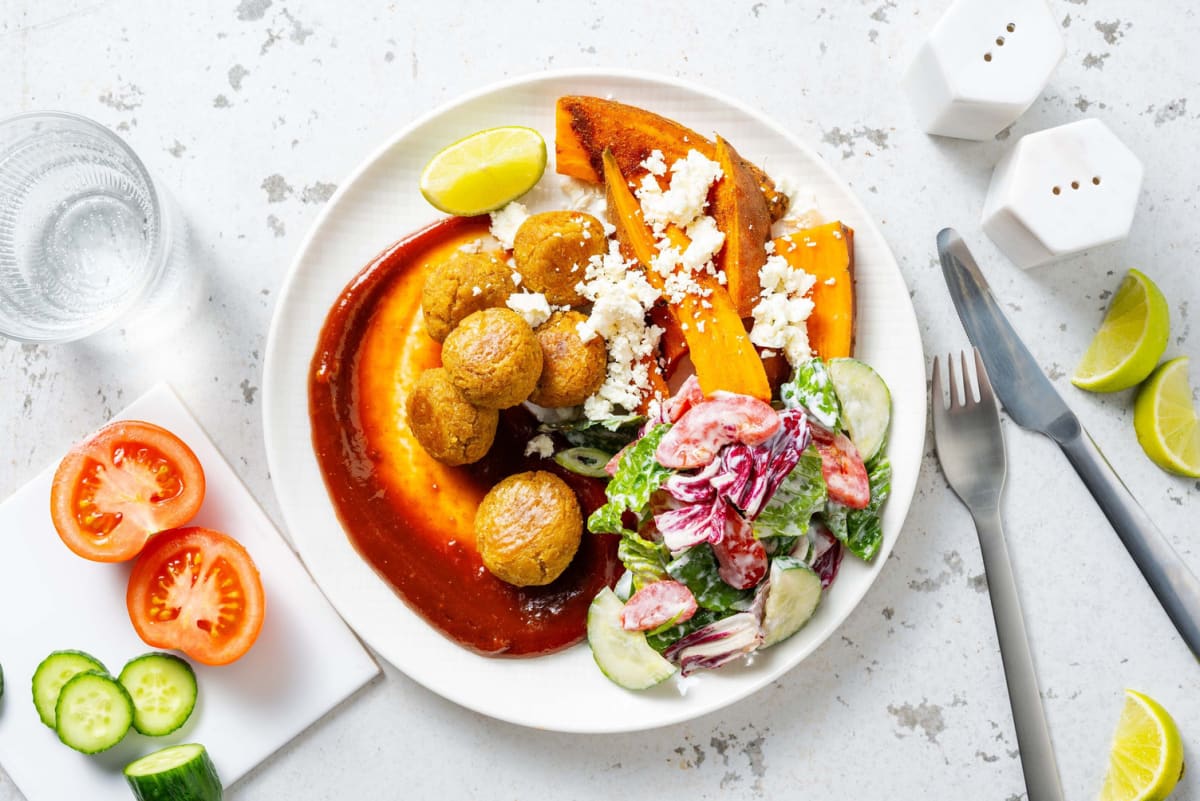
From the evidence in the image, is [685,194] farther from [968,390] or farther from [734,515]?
[968,390]

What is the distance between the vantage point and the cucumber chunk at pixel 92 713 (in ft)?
8.28

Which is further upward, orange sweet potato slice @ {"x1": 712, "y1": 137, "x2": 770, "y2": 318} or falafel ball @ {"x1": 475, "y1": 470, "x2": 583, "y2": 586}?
orange sweet potato slice @ {"x1": 712, "y1": 137, "x2": 770, "y2": 318}

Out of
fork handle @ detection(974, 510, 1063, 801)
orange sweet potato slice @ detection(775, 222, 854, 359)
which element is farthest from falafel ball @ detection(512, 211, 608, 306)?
fork handle @ detection(974, 510, 1063, 801)

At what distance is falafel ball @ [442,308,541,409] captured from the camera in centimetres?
225

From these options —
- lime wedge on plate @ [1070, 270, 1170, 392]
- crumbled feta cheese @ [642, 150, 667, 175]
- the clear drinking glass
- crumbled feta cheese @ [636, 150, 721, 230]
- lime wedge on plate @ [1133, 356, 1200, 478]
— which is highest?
the clear drinking glass

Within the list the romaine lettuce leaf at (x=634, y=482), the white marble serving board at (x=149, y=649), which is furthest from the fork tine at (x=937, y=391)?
the white marble serving board at (x=149, y=649)

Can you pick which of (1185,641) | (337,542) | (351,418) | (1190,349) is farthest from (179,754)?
(1190,349)

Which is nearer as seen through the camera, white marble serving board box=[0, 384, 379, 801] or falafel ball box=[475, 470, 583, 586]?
falafel ball box=[475, 470, 583, 586]

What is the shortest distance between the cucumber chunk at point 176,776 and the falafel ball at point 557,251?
1.61 meters

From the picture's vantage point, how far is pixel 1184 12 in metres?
2.77

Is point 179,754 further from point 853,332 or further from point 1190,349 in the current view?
point 1190,349

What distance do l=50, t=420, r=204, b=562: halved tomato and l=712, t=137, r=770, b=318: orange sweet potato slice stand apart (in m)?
1.58

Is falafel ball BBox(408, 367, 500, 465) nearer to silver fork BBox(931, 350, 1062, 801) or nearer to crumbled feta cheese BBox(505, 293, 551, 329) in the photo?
crumbled feta cheese BBox(505, 293, 551, 329)

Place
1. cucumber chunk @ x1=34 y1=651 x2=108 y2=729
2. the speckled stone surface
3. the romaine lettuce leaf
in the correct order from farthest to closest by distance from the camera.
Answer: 1. the speckled stone surface
2. cucumber chunk @ x1=34 y1=651 x2=108 y2=729
3. the romaine lettuce leaf
